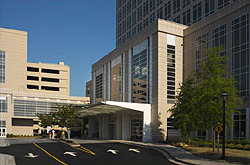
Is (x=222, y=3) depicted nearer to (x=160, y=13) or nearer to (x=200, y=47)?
(x=200, y=47)

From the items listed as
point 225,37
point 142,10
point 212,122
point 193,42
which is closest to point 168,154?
point 212,122

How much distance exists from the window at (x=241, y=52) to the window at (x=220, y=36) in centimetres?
126

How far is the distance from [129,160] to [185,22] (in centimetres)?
3258

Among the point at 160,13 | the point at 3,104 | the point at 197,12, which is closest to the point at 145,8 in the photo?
the point at 160,13

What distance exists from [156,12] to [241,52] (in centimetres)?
2813

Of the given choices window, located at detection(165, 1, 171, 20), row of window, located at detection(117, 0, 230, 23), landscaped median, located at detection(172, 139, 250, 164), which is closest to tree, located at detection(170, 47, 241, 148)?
landscaped median, located at detection(172, 139, 250, 164)

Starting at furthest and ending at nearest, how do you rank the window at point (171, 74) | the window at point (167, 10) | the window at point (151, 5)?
the window at point (151, 5)
the window at point (167, 10)
the window at point (171, 74)

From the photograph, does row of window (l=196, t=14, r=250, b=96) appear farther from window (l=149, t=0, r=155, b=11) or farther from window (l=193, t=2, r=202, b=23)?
window (l=149, t=0, r=155, b=11)

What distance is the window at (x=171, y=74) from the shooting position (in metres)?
39.7

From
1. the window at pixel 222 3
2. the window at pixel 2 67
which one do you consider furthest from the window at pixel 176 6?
the window at pixel 2 67

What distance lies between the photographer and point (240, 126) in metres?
31.2

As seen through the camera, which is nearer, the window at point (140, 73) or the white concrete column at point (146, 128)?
the white concrete column at point (146, 128)

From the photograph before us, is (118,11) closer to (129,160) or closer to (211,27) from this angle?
(211,27)

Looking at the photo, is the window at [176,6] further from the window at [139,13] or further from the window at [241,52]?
the window at [241,52]
